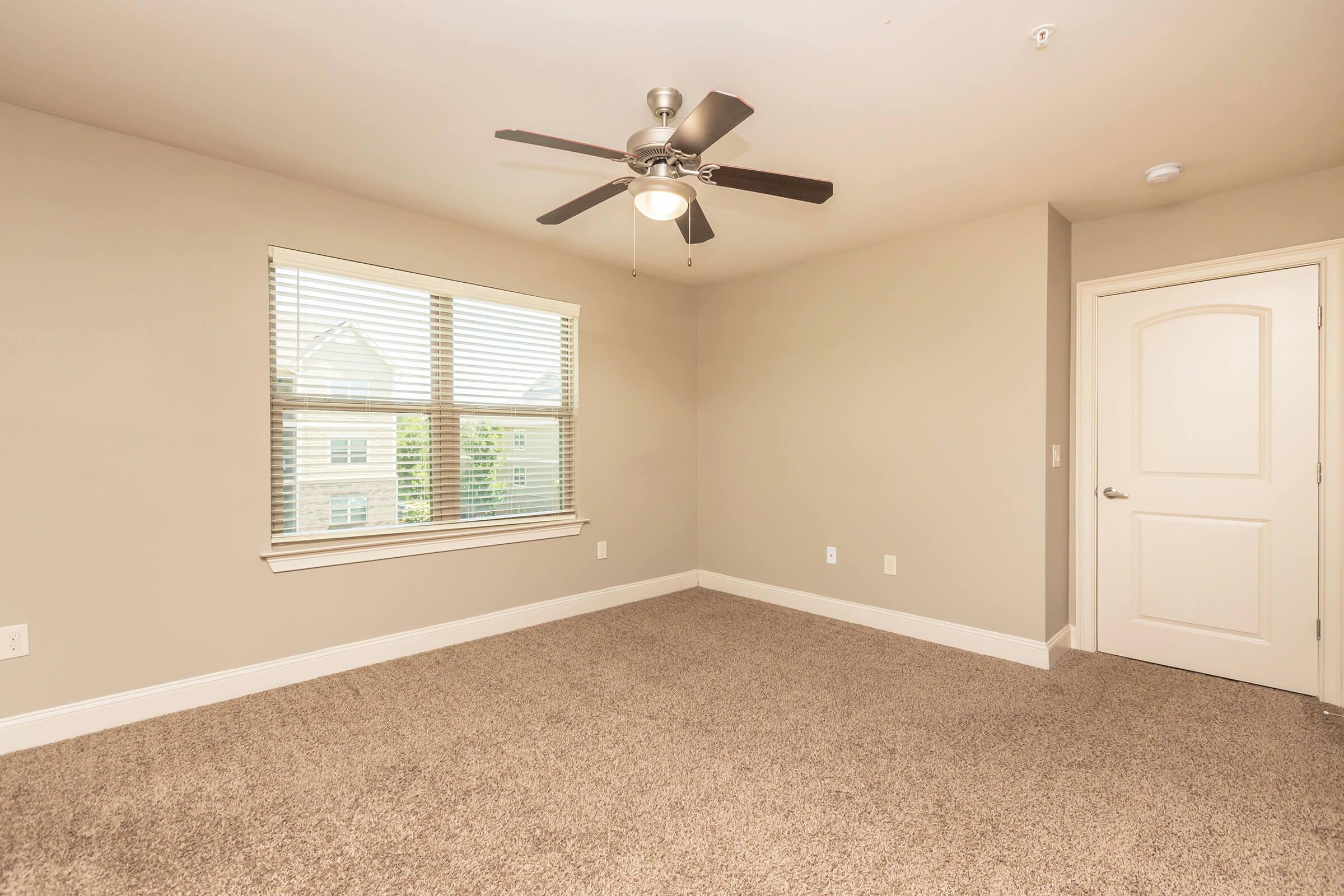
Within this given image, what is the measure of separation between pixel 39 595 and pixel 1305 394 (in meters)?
5.47

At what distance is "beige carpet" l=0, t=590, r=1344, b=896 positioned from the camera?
1.64 meters

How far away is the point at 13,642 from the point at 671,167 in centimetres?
302

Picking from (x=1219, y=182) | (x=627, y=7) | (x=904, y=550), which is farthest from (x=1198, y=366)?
(x=627, y=7)

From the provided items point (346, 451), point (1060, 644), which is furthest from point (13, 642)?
point (1060, 644)

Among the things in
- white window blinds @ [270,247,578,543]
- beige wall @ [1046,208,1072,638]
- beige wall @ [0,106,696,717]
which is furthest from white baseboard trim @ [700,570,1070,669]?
beige wall @ [0,106,696,717]

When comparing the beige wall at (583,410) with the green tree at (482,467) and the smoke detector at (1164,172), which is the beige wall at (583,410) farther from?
the smoke detector at (1164,172)

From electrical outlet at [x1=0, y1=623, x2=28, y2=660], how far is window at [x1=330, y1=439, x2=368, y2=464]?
1257 mm

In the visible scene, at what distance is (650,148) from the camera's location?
6.33ft

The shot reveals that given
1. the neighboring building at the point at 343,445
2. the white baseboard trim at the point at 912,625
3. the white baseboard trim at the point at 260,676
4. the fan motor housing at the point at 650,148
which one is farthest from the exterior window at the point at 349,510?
the white baseboard trim at the point at 912,625

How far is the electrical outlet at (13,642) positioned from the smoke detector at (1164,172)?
507 centimetres

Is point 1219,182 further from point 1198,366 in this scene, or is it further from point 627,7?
point 627,7

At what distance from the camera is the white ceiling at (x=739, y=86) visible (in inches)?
71.2

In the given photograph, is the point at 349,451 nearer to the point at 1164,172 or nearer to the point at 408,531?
the point at 408,531

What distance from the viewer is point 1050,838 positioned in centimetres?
178
